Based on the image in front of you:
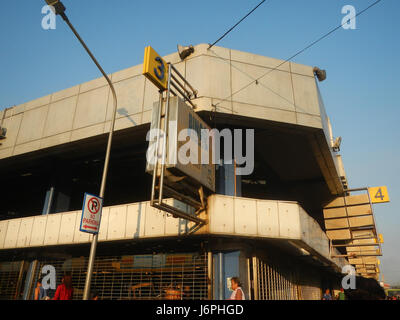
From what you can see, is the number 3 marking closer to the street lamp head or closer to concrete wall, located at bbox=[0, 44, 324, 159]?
concrete wall, located at bbox=[0, 44, 324, 159]

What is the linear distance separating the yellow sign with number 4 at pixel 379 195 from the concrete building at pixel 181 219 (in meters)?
3.75

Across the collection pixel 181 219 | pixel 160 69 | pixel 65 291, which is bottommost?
pixel 65 291

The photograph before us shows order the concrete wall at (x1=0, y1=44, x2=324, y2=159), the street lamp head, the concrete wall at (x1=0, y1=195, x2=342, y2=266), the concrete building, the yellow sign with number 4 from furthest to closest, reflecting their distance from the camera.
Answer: the yellow sign with number 4 → the concrete wall at (x1=0, y1=44, x2=324, y2=159) → the concrete building → the concrete wall at (x1=0, y1=195, x2=342, y2=266) → the street lamp head

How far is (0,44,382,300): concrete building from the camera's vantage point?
33.4ft

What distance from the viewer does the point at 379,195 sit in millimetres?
18734

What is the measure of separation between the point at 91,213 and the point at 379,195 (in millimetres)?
17979

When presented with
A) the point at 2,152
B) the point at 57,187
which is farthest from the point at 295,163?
the point at 2,152

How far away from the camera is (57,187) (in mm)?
14922

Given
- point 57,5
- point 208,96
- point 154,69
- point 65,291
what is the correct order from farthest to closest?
1. point 208,96
2. point 154,69
3. point 57,5
4. point 65,291

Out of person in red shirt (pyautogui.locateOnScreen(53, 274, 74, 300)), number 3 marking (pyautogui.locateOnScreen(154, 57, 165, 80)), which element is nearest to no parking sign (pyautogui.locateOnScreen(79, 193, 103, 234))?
person in red shirt (pyautogui.locateOnScreen(53, 274, 74, 300))

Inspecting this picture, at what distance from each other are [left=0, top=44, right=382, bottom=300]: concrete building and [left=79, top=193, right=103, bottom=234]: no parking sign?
2.77 m

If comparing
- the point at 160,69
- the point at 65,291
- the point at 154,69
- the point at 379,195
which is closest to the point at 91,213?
the point at 65,291

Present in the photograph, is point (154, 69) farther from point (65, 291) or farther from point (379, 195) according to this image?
point (379, 195)
